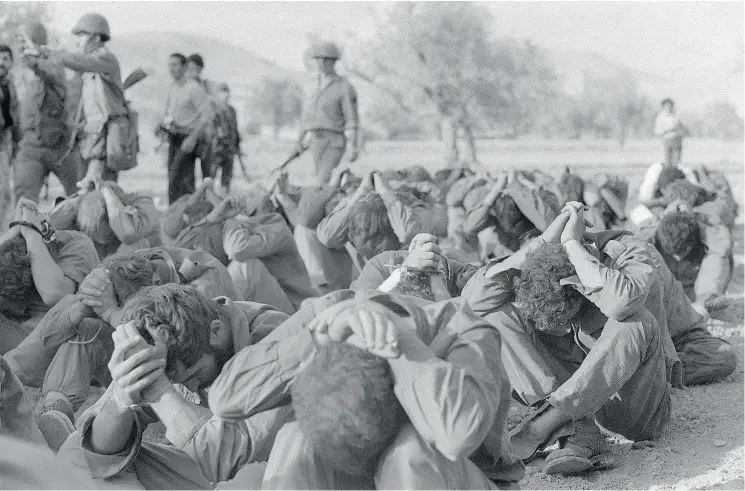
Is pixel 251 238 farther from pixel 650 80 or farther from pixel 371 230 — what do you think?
pixel 650 80

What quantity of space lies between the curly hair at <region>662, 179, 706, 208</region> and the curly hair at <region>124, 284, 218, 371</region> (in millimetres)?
5929

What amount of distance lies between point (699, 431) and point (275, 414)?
9.66 feet

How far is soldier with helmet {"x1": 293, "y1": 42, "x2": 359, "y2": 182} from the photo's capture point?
11.1m

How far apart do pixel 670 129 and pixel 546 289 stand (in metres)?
16.5

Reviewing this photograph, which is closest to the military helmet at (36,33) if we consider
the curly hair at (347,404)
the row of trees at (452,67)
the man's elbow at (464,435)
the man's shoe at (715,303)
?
the man's shoe at (715,303)

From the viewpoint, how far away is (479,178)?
10.0 m

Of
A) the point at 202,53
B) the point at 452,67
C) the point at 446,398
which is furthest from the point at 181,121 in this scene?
the point at 202,53

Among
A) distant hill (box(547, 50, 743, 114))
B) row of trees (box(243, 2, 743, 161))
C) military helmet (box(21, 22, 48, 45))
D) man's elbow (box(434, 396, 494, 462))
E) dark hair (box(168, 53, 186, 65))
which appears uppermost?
military helmet (box(21, 22, 48, 45))

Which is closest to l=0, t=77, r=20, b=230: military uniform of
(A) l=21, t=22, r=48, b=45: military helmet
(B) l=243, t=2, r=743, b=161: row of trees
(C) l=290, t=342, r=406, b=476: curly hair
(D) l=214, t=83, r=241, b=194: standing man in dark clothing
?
(A) l=21, t=22, r=48, b=45: military helmet

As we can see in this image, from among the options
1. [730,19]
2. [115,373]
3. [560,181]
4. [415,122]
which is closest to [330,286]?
[560,181]

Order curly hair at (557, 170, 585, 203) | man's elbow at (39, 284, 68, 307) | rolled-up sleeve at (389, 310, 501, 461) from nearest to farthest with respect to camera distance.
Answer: rolled-up sleeve at (389, 310, 501, 461), man's elbow at (39, 284, 68, 307), curly hair at (557, 170, 585, 203)

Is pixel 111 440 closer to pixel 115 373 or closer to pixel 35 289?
pixel 115 373

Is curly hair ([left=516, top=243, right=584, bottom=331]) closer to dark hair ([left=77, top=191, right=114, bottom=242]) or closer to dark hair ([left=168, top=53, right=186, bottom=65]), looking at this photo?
dark hair ([left=77, top=191, right=114, bottom=242])

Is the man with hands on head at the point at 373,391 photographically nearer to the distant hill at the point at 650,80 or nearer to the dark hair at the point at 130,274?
the dark hair at the point at 130,274
